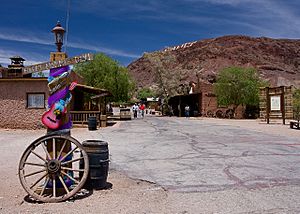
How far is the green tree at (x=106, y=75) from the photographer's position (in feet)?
115

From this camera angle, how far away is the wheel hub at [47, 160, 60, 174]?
582 cm

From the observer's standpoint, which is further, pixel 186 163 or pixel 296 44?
pixel 296 44

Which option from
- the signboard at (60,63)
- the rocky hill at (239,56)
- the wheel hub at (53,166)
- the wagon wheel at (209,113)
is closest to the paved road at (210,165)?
the wheel hub at (53,166)

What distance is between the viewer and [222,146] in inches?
504

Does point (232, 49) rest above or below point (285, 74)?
above

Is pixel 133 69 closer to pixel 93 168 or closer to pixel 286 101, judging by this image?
pixel 286 101

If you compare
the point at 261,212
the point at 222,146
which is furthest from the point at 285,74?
the point at 261,212

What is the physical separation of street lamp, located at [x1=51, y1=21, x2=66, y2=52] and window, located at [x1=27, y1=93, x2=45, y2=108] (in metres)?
15.4

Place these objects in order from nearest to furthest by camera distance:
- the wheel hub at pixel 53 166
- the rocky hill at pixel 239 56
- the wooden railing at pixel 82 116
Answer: the wheel hub at pixel 53 166 < the wooden railing at pixel 82 116 < the rocky hill at pixel 239 56

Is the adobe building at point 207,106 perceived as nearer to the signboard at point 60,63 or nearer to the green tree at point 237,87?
the green tree at point 237,87

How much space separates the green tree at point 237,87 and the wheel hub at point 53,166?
3418 centimetres

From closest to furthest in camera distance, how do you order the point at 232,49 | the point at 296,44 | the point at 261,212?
the point at 261,212 → the point at 232,49 → the point at 296,44

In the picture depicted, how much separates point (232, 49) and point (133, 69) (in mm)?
51749

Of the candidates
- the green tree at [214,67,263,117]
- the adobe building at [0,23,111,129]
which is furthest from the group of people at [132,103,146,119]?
the adobe building at [0,23,111,129]
